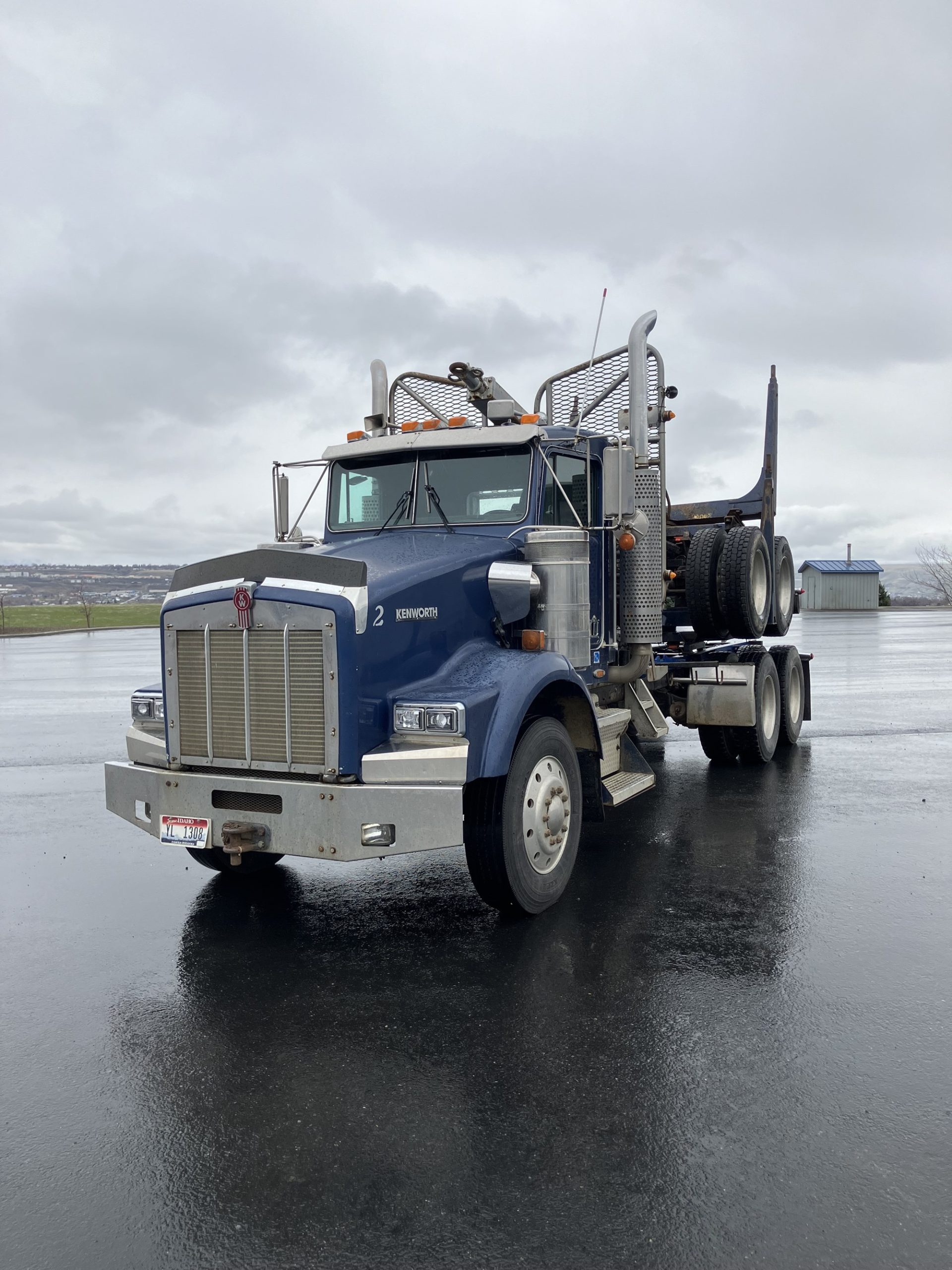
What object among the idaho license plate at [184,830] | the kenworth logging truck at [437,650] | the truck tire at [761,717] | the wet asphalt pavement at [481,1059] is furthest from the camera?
the truck tire at [761,717]

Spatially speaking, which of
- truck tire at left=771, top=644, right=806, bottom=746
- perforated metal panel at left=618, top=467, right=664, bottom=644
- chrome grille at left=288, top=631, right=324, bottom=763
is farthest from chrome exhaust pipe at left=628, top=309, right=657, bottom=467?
truck tire at left=771, top=644, right=806, bottom=746

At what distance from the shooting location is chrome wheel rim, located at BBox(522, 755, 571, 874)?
18.0ft

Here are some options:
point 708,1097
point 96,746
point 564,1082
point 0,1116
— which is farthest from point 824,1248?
point 96,746

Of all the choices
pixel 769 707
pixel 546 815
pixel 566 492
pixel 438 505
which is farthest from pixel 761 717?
pixel 546 815

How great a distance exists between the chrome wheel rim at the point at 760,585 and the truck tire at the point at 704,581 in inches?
13.9

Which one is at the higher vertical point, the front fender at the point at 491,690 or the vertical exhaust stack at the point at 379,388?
the vertical exhaust stack at the point at 379,388

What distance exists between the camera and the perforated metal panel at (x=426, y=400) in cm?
855

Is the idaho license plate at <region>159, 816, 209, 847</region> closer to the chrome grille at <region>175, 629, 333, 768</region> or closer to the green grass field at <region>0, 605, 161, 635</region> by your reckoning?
the chrome grille at <region>175, 629, 333, 768</region>

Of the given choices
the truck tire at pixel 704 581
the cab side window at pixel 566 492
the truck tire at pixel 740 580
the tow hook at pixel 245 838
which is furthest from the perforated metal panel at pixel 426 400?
the tow hook at pixel 245 838

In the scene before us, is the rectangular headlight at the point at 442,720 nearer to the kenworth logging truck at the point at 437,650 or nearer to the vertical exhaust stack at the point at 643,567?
the kenworth logging truck at the point at 437,650

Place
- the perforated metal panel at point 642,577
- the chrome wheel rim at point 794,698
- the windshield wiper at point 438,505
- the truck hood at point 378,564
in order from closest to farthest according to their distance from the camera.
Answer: the truck hood at point 378,564
the windshield wiper at point 438,505
the perforated metal panel at point 642,577
the chrome wheel rim at point 794,698

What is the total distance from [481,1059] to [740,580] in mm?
6433

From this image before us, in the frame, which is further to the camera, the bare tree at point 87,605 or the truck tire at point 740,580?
the bare tree at point 87,605

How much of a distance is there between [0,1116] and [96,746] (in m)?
8.81
